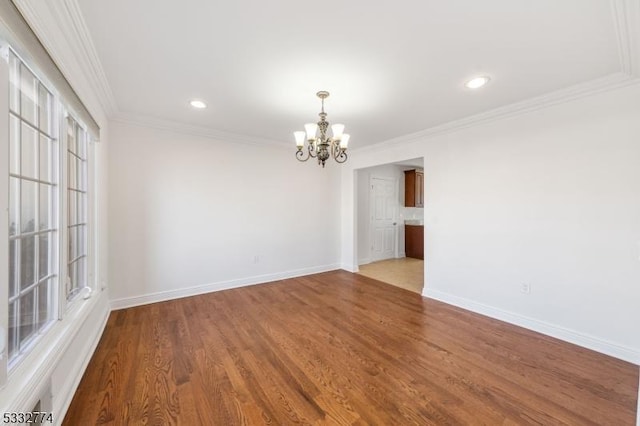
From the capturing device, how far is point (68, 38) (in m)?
1.72

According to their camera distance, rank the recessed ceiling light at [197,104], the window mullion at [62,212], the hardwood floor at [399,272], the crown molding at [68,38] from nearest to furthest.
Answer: the crown molding at [68,38] < the window mullion at [62,212] < the recessed ceiling light at [197,104] < the hardwood floor at [399,272]

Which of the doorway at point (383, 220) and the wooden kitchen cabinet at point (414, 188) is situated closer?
the doorway at point (383, 220)

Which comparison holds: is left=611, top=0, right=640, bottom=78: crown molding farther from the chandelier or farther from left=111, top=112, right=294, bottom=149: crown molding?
left=111, top=112, right=294, bottom=149: crown molding

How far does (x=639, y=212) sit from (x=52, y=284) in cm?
464

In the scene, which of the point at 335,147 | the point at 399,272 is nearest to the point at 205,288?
the point at 335,147

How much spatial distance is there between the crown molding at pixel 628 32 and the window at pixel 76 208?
3.80 metres

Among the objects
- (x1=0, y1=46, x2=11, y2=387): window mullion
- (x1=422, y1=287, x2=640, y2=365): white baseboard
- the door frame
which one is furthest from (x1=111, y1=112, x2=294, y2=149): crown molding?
(x1=422, y1=287, x2=640, y2=365): white baseboard

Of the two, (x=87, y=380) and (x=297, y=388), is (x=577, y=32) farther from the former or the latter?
(x=87, y=380)

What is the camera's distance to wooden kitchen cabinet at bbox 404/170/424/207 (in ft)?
22.1

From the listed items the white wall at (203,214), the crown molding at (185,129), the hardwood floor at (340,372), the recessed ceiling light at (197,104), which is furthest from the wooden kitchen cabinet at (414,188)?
the recessed ceiling light at (197,104)

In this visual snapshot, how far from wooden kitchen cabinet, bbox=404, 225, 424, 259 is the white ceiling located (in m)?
4.06

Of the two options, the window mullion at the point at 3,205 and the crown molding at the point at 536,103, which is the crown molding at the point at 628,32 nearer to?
the crown molding at the point at 536,103

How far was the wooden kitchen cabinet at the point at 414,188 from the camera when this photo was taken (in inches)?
265

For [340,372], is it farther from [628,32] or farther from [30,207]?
[628,32]
